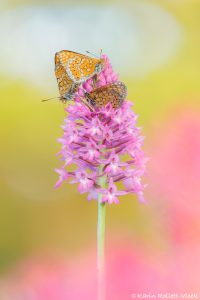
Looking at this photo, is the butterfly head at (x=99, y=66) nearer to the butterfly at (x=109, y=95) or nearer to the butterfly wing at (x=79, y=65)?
the butterfly wing at (x=79, y=65)

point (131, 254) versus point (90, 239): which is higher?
point (90, 239)

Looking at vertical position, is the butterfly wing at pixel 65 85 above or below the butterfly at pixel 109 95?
above

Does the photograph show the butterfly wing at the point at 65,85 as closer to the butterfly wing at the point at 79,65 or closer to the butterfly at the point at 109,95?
the butterfly wing at the point at 79,65

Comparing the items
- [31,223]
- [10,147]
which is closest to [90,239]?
[31,223]

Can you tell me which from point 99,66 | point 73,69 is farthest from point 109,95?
point 73,69

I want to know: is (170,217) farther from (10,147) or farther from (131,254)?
(10,147)

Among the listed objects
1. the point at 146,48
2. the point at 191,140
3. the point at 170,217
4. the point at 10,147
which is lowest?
Result: the point at 170,217

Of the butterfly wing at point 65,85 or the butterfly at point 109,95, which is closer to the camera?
the butterfly at point 109,95

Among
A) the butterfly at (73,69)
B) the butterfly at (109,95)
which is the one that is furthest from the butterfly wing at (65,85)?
the butterfly at (109,95)
